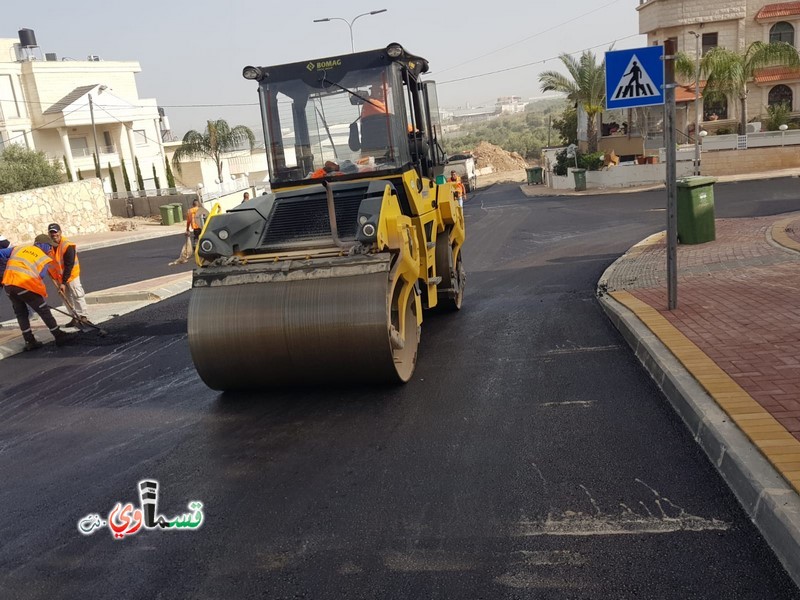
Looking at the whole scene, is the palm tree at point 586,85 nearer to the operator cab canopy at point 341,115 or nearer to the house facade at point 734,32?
the house facade at point 734,32

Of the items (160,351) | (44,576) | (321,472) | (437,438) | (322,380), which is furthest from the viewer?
(160,351)

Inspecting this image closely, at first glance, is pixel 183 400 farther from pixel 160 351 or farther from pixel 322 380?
pixel 160 351

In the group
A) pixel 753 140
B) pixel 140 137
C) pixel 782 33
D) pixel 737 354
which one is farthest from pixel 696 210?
pixel 140 137

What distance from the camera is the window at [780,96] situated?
116 ft

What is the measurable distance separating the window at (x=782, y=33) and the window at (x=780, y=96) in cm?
211

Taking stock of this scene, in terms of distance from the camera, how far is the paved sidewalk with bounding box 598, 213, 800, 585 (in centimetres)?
369

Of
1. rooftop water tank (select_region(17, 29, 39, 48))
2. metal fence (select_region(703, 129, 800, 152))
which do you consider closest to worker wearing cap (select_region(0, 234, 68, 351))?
metal fence (select_region(703, 129, 800, 152))

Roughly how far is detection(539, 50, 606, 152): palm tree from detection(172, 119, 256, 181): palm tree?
17941mm

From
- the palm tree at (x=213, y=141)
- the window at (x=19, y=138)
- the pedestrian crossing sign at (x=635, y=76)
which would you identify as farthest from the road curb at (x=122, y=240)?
the pedestrian crossing sign at (x=635, y=76)

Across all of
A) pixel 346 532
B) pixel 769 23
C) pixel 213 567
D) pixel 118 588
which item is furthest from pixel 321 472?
pixel 769 23

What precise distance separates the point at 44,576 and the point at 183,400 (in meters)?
2.72

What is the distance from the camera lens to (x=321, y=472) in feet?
15.0

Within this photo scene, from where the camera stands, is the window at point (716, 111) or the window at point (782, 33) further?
the window at point (716, 111)

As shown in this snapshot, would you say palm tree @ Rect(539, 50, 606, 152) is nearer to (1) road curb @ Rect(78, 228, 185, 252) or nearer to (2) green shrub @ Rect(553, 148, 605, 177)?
(2) green shrub @ Rect(553, 148, 605, 177)
